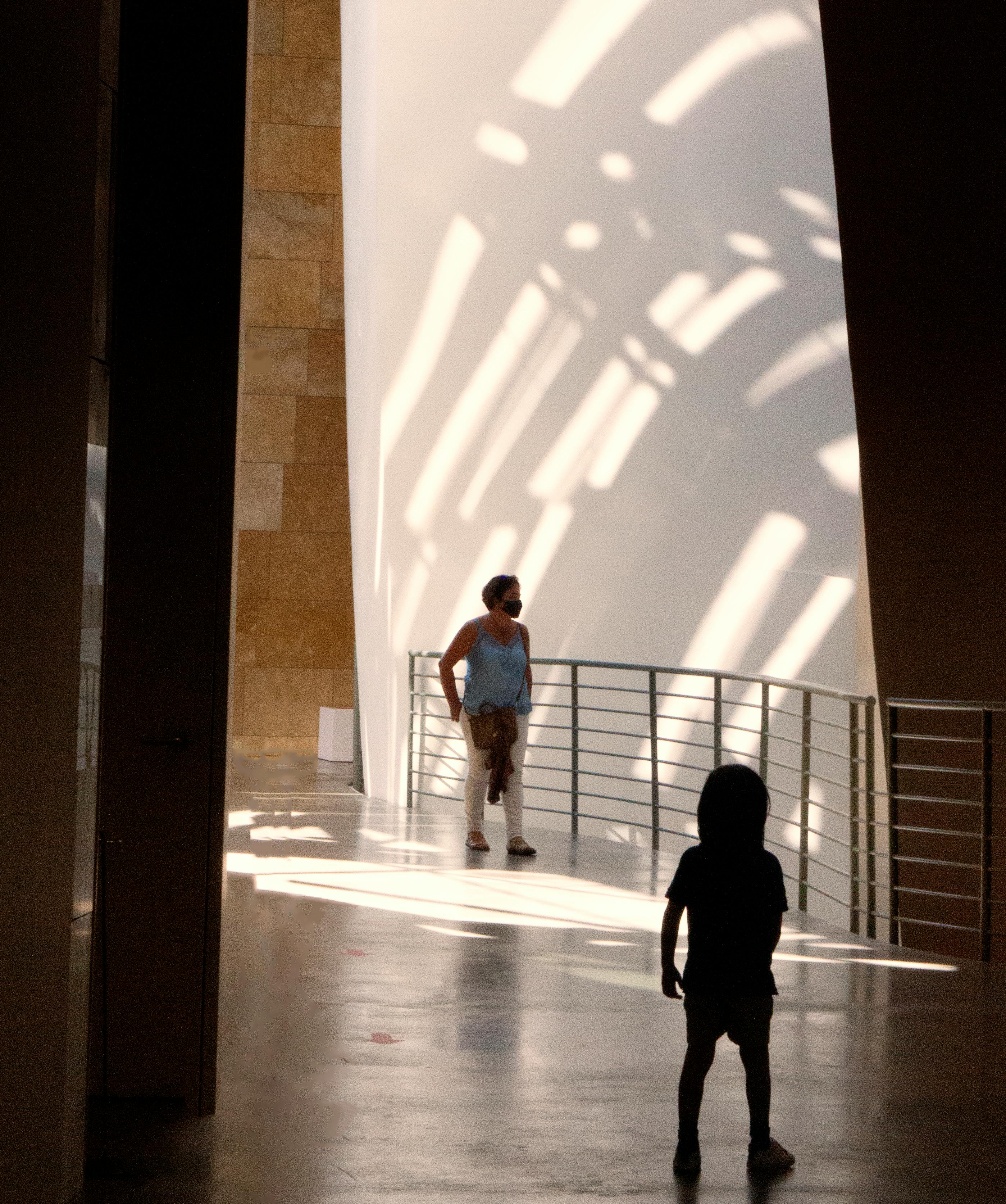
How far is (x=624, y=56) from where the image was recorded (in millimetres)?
10250

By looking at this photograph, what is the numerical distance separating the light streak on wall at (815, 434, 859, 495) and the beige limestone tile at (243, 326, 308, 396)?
969 cm

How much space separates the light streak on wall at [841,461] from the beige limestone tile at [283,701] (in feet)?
31.7

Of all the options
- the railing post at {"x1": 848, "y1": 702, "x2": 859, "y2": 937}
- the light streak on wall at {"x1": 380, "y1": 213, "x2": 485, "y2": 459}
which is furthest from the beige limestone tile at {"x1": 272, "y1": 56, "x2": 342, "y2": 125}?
the railing post at {"x1": 848, "y1": 702, "x2": 859, "y2": 937}

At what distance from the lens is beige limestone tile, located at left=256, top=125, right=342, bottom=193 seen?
59.3 ft

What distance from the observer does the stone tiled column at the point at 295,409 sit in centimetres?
1802

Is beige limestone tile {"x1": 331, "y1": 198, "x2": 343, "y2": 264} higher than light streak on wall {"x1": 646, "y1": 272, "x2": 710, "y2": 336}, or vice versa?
beige limestone tile {"x1": 331, "y1": 198, "x2": 343, "y2": 264}

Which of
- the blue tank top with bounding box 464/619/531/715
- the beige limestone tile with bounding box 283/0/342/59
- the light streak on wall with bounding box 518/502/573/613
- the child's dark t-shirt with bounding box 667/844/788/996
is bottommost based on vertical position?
the child's dark t-shirt with bounding box 667/844/788/996

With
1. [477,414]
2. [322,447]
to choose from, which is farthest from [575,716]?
[322,447]

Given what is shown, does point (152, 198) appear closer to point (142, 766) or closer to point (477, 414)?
point (142, 766)

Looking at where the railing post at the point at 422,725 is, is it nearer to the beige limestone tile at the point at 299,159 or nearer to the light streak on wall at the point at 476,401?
the light streak on wall at the point at 476,401

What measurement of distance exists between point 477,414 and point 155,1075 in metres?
7.47

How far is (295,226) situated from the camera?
18.1 m

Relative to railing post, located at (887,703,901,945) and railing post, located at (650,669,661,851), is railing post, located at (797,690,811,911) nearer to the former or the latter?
railing post, located at (887,703,901,945)

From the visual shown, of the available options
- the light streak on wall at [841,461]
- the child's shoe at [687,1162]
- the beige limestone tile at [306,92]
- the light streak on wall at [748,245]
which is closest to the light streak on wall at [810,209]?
the light streak on wall at [748,245]
